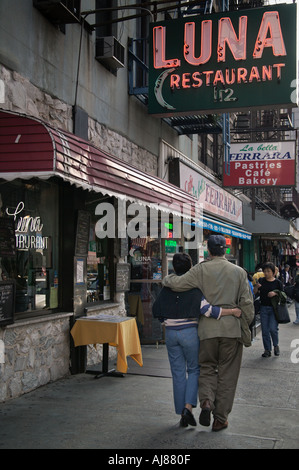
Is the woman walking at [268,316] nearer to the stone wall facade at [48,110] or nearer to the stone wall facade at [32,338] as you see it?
the stone wall facade at [32,338]

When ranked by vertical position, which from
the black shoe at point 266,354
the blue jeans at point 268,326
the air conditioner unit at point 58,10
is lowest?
the black shoe at point 266,354

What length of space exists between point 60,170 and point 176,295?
5.76 ft

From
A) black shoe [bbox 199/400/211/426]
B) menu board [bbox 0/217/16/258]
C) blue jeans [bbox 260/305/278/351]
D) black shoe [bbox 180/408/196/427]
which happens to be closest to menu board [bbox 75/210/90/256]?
menu board [bbox 0/217/16/258]

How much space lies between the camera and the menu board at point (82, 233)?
7.77 meters

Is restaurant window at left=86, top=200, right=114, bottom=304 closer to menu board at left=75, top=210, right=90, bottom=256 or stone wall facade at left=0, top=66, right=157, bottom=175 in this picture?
menu board at left=75, top=210, right=90, bottom=256

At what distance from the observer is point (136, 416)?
5590mm

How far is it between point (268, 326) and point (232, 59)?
4857 millimetres

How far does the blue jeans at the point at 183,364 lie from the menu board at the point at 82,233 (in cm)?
284

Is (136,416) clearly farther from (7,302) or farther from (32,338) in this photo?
(7,302)

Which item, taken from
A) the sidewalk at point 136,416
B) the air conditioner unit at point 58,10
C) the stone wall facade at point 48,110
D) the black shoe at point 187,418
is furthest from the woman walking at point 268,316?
the air conditioner unit at point 58,10

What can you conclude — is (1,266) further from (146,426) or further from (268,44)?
(268,44)

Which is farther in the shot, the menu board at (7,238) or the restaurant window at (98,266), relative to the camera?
the restaurant window at (98,266)

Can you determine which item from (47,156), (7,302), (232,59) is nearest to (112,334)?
(7,302)
